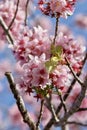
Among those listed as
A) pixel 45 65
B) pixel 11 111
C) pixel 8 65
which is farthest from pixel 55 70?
pixel 8 65

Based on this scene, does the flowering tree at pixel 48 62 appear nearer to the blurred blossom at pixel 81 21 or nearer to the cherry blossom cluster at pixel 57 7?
the cherry blossom cluster at pixel 57 7

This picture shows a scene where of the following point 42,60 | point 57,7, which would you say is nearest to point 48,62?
point 42,60

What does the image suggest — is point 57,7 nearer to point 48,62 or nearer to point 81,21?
point 48,62

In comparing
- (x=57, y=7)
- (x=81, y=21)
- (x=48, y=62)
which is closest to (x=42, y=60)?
(x=48, y=62)

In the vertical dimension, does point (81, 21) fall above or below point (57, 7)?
below

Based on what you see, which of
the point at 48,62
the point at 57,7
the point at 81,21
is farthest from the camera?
Result: the point at 81,21

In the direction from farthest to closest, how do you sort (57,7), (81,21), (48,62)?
(81,21), (57,7), (48,62)

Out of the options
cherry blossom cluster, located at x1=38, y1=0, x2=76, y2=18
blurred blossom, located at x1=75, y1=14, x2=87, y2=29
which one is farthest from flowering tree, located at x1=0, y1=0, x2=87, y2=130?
blurred blossom, located at x1=75, y1=14, x2=87, y2=29

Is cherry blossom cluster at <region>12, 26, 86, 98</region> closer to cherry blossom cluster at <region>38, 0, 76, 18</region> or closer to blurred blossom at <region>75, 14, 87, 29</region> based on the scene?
cherry blossom cluster at <region>38, 0, 76, 18</region>

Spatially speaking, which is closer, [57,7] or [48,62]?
[48,62]

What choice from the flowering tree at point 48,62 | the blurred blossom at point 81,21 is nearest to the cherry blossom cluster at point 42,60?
the flowering tree at point 48,62
